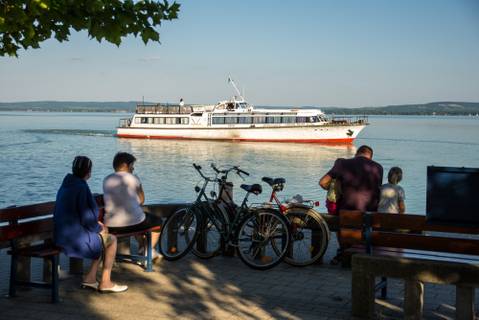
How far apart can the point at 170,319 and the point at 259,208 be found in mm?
2093

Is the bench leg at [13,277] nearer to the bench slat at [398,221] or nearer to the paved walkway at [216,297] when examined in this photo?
the paved walkway at [216,297]

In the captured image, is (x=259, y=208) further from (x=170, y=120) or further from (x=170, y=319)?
(x=170, y=120)

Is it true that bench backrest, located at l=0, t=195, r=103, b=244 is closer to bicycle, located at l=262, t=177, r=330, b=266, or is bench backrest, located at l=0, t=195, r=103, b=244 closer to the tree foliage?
the tree foliage

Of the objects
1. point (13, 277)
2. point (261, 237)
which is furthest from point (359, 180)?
point (13, 277)

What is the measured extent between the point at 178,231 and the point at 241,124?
60.7m

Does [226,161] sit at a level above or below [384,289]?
below

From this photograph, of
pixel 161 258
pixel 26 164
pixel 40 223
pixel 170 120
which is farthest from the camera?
pixel 170 120

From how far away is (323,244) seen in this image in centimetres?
723

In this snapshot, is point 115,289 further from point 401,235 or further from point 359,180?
point 359,180

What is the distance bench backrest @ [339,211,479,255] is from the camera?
5.34 meters

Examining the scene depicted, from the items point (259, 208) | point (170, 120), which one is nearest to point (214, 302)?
point (259, 208)

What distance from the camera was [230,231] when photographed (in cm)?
746

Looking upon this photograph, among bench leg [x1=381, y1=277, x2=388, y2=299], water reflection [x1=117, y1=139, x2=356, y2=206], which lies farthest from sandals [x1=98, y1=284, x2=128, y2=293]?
water reflection [x1=117, y1=139, x2=356, y2=206]

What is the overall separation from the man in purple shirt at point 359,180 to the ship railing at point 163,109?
211 ft
